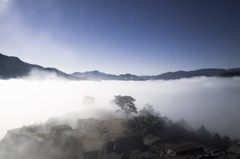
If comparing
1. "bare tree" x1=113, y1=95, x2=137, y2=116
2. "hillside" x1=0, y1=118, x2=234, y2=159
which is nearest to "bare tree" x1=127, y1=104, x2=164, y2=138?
"hillside" x1=0, y1=118, x2=234, y2=159

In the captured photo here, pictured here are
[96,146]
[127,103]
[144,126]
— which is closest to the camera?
[96,146]

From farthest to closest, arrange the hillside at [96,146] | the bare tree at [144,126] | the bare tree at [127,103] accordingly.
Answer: the bare tree at [127,103] → the bare tree at [144,126] → the hillside at [96,146]

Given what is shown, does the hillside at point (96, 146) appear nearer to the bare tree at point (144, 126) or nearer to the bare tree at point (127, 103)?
the bare tree at point (144, 126)

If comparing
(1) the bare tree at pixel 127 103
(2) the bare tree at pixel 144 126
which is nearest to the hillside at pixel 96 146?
(2) the bare tree at pixel 144 126

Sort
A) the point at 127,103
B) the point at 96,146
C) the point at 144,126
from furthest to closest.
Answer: the point at 127,103 < the point at 144,126 < the point at 96,146

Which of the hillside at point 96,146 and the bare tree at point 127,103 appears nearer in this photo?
the hillside at point 96,146

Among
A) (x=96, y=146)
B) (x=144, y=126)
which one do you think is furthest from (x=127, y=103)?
(x=96, y=146)

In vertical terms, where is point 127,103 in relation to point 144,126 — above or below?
above

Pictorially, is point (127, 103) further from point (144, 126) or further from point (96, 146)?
point (96, 146)

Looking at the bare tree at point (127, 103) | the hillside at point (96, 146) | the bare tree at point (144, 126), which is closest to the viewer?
the hillside at point (96, 146)

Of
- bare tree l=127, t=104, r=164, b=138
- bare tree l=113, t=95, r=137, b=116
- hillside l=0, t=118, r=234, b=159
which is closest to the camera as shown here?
hillside l=0, t=118, r=234, b=159

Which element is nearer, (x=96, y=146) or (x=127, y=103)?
(x=96, y=146)

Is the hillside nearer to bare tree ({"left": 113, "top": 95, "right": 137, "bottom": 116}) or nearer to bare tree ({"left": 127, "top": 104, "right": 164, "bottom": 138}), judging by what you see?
bare tree ({"left": 127, "top": 104, "right": 164, "bottom": 138})

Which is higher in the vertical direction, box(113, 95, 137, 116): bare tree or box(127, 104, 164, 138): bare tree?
box(113, 95, 137, 116): bare tree
